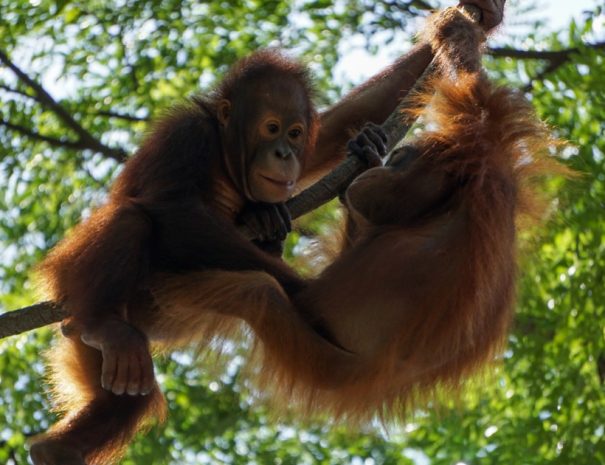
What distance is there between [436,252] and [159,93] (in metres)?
4.78

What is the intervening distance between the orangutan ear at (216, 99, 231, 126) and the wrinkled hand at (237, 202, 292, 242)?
391mm

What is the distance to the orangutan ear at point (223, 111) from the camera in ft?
16.1

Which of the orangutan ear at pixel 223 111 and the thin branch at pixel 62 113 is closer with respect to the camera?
the orangutan ear at pixel 223 111

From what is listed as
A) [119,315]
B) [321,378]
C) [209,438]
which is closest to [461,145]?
[321,378]

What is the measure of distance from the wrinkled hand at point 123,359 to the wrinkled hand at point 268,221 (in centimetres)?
69

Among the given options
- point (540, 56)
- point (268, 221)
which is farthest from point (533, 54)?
point (268, 221)

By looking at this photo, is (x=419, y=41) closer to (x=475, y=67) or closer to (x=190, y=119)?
(x=475, y=67)

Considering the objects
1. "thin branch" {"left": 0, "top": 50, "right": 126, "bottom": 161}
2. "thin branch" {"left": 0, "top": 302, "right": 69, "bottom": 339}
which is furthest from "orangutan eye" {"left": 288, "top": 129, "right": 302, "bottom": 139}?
"thin branch" {"left": 0, "top": 50, "right": 126, "bottom": 161}

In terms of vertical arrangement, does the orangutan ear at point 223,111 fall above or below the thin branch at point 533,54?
above

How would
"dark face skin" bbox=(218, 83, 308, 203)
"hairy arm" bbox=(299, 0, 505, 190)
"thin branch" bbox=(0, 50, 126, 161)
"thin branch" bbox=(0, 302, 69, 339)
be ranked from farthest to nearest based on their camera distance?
1. "thin branch" bbox=(0, 50, 126, 161)
2. "hairy arm" bbox=(299, 0, 505, 190)
3. "dark face skin" bbox=(218, 83, 308, 203)
4. "thin branch" bbox=(0, 302, 69, 339)

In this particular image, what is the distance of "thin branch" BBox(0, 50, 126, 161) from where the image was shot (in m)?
7.84

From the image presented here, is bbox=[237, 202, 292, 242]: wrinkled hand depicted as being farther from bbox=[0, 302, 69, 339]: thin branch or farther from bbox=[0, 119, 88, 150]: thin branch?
bbox=[0, 119, 88, 150]: thin branch

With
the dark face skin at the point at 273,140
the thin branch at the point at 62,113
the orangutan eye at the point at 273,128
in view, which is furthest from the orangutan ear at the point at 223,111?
the thin branch at the point at 62,113

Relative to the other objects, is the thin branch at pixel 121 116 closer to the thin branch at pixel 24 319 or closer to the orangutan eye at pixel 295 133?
the orangutan eye at pixel 295 133
